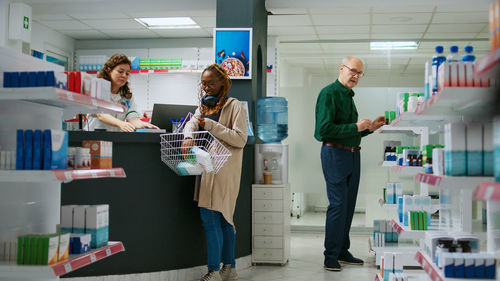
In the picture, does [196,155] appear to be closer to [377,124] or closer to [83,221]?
[83,221]

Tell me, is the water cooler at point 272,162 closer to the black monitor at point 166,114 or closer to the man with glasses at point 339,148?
the man with glasses at point 339,148

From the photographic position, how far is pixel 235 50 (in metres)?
5.81

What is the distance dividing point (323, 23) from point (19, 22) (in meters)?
4.00

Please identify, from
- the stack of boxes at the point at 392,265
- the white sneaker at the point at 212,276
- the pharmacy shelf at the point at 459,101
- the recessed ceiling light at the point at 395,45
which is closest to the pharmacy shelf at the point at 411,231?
the stack of boxes at the point at 392,265

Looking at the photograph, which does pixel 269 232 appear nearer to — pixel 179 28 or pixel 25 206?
pixel 25 206

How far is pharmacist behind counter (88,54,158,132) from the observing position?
4.42m

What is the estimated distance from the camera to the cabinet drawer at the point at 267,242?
5500 millimetres

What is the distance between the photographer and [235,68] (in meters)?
5.80

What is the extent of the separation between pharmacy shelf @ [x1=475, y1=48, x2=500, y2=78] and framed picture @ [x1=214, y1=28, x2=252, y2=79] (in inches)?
157

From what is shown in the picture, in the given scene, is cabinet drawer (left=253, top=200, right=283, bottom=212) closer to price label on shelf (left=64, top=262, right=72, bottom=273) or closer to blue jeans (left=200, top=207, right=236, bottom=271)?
blue jeans (left=200, top=207, right=236, bottom=271)

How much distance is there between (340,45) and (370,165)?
6.60 feet

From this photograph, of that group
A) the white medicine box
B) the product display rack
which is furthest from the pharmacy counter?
the white medicine box

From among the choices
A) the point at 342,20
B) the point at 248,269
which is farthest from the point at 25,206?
the point at 342,20

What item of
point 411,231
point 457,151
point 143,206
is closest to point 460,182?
point 457,151
